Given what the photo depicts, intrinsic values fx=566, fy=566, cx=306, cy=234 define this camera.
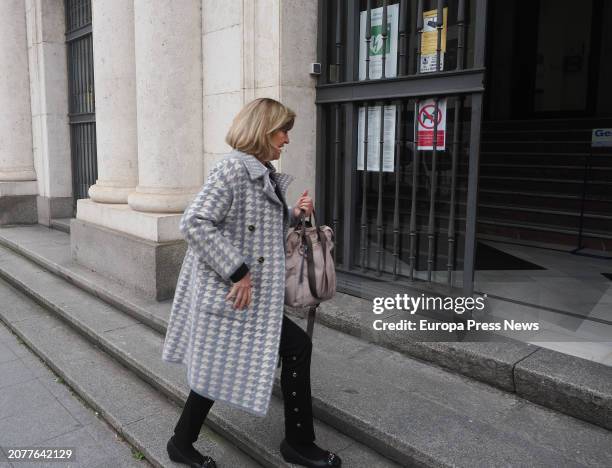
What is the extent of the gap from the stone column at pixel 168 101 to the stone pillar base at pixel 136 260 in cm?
40

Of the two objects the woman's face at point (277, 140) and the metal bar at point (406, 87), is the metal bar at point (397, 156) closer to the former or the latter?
the metal bar at point (406, 87)

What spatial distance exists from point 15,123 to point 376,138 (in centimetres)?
776

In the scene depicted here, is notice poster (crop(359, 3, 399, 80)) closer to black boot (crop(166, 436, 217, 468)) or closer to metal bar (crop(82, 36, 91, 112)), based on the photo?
black boot (crop(166, 436, 217, 468))

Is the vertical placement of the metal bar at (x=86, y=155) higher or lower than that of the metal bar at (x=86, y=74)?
lower

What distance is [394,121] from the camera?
4.70 m

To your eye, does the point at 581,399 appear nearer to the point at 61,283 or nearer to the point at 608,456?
the point at 608,456

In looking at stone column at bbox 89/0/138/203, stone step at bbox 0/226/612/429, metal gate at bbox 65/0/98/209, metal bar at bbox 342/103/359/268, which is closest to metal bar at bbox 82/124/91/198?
metal gate at bbox 65/0/98/209

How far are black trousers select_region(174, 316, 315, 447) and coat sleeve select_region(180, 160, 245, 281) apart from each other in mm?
A: 494

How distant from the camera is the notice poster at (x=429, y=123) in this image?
169 inches

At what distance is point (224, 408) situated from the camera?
3482 millimetres

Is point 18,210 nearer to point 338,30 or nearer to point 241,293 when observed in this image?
point 338,30

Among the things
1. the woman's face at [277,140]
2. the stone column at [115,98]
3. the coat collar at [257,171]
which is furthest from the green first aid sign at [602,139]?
the coat collar at [257,171]

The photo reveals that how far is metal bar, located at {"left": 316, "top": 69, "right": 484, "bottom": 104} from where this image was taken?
395 cm

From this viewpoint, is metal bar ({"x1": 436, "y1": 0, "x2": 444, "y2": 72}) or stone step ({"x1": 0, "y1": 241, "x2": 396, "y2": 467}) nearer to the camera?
stone step ({"x1": 0, "y1": 241, "x2": 396, "y2": 467})
